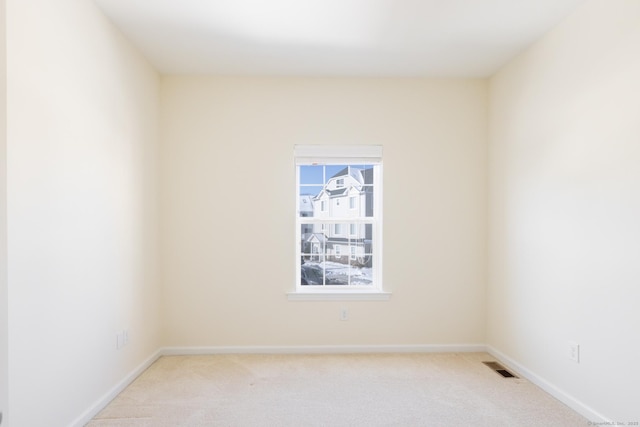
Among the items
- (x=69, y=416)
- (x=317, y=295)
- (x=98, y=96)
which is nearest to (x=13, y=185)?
(x=98, y=96)

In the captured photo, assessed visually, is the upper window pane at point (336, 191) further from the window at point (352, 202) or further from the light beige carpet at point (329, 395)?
the light beige carpet at point (329, 395)

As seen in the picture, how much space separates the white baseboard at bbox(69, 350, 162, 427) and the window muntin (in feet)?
4.92

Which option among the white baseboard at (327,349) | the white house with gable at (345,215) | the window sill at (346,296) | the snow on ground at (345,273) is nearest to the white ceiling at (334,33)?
the white house with gable at (345,215)

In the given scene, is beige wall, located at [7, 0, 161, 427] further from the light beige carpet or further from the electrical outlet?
the electrical outlet

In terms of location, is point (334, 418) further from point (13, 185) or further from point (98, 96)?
point (98, 96)

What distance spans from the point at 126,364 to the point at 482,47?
373 centimetres

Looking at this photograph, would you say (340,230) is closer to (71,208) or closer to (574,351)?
(574,351)

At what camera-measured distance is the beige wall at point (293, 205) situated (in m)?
3.59

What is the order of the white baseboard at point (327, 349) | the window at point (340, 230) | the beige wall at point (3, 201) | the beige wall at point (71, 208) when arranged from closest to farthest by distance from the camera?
1. the beige wall at point (3, 201)
2. the beige wall at point (71, 208)
3. the white baseboard at point (327, 349)
4. the window at point (340, 230)

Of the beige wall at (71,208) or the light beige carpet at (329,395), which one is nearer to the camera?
the beige wall at (71,208)

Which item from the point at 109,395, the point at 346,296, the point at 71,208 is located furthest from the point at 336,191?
the point at 109,395

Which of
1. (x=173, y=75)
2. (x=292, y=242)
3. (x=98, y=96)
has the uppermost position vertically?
(x=173, y=75)

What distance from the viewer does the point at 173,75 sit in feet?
11.8

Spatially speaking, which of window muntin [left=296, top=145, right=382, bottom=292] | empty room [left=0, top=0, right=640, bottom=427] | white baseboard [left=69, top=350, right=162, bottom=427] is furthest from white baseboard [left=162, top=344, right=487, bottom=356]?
window muntin [left=296, top=145, right=382, bottom=292]
